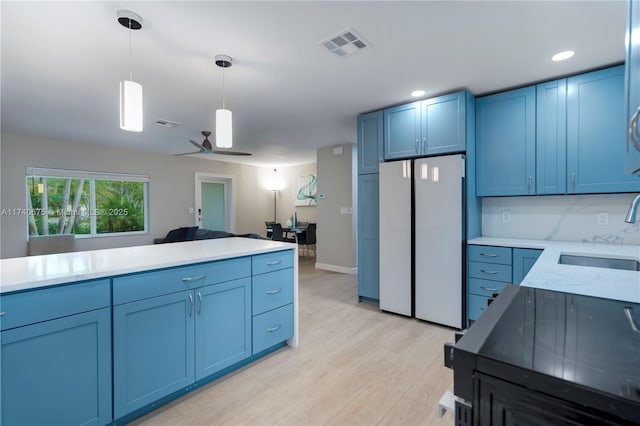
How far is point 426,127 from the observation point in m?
3.14

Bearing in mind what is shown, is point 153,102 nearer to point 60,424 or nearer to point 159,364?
point 159,364

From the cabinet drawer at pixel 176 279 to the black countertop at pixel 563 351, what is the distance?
166 cm

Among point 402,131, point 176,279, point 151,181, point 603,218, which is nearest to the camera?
point 176,279

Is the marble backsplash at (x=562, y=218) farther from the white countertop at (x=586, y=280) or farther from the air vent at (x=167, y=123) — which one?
the air vent at (x=167, y=123)

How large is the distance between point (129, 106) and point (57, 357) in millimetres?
1342

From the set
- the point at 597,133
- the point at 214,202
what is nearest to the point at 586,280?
the point at 597,133

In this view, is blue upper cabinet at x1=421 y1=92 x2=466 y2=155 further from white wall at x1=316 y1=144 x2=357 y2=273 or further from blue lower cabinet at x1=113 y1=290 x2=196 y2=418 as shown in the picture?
blue lower cabinet at x1=113 y1=290 x2=196 y2=418

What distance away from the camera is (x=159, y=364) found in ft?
5.79

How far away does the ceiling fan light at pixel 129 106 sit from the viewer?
1724 millimetres

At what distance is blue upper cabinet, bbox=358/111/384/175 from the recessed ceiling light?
5.29 ft

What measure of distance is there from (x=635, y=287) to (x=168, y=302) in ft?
7.32

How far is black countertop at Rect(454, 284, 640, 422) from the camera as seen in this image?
0.50 m

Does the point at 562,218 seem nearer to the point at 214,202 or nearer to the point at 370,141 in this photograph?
the point at 370,141

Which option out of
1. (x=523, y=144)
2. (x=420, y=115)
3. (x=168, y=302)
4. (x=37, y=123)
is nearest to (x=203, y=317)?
(x=168, y=302)
